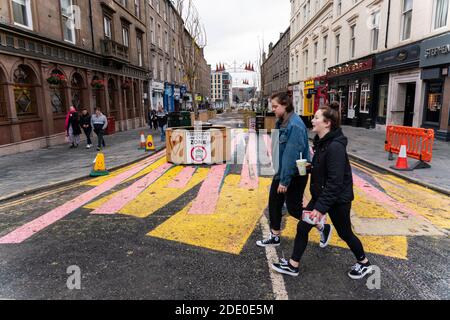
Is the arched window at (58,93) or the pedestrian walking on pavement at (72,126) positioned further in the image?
the arched window at (58,93)

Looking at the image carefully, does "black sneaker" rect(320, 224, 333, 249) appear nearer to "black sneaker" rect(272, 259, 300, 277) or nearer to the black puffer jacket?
"black sneaker" rect(272, 259, 300, 277)

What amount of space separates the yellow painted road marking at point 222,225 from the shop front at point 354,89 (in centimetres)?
1727

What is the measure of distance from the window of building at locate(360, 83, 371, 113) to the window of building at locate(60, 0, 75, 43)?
18.5 metres

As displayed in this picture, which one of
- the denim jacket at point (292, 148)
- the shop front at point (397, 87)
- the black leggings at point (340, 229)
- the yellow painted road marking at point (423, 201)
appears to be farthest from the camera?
the shop front at point (397, 87)

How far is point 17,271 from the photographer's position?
12.0 feet

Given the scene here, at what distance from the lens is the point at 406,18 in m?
16.6

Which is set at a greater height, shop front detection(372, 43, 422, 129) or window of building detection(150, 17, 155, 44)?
window of building detection(150, 17, 155, 44)

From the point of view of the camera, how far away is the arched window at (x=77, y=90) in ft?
57.4

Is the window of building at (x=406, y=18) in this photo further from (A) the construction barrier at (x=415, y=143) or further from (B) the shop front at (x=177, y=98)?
(B) the shop front at (x=177, y=98)

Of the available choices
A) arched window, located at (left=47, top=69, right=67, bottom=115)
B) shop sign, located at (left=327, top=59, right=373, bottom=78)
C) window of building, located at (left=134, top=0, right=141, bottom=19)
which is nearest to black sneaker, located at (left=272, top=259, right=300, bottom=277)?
arched window, located at (left=47, top=69, right=67, bottom=115)

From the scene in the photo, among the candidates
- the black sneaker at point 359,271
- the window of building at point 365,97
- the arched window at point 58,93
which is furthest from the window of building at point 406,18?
the arched window at point 58,93

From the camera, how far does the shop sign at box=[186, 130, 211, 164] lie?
9.70 metres
